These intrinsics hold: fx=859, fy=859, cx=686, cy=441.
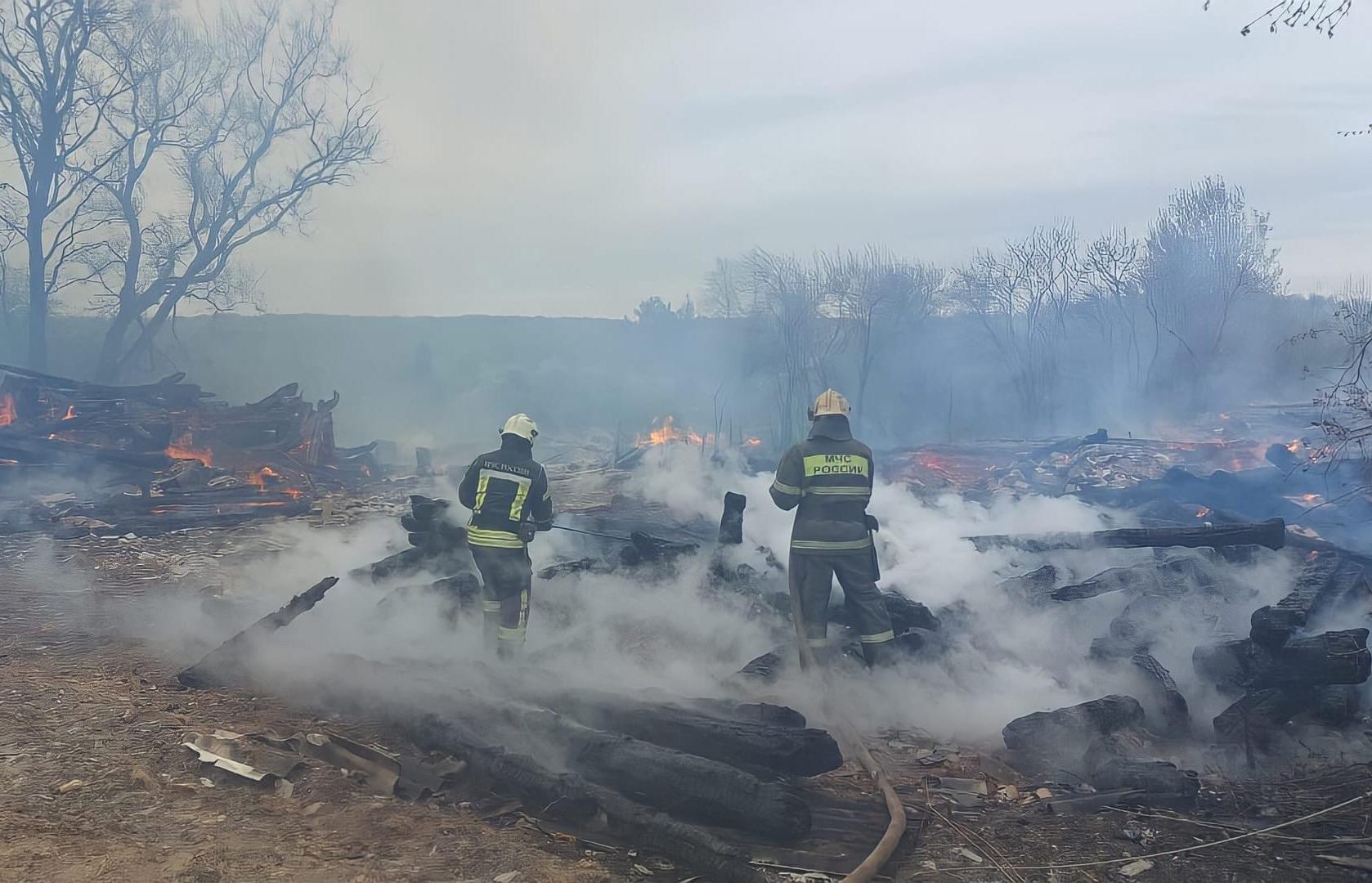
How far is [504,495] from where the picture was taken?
605 centimetres

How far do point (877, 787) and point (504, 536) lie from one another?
2.97 meters

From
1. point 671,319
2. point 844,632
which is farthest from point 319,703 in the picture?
point 671,319

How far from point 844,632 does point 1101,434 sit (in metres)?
13.8

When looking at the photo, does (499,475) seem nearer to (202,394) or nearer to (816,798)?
(816,798)

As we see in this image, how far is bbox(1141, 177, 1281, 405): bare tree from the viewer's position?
24.2 meters

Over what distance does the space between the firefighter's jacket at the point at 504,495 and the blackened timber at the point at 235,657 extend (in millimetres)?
1411

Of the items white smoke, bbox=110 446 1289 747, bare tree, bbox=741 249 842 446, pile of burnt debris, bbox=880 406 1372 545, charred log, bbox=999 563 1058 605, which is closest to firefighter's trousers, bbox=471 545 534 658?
white smoke, bbox=110 446 1289 747

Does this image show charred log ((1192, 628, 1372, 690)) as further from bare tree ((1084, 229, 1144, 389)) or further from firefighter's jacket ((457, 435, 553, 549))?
bare tree ((1084, 229, 1144, 389))

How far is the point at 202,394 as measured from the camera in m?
17.2

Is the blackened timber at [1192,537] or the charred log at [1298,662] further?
the blackened timber at [1192,537]

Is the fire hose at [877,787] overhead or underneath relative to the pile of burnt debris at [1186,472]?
underneath

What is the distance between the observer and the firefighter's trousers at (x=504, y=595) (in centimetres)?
598

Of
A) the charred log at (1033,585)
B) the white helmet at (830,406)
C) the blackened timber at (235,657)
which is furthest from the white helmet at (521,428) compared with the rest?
the charred log at (1033,585)

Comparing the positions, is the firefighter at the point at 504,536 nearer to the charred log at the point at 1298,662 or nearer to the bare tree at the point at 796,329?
the charred log at the point at 1298,662
